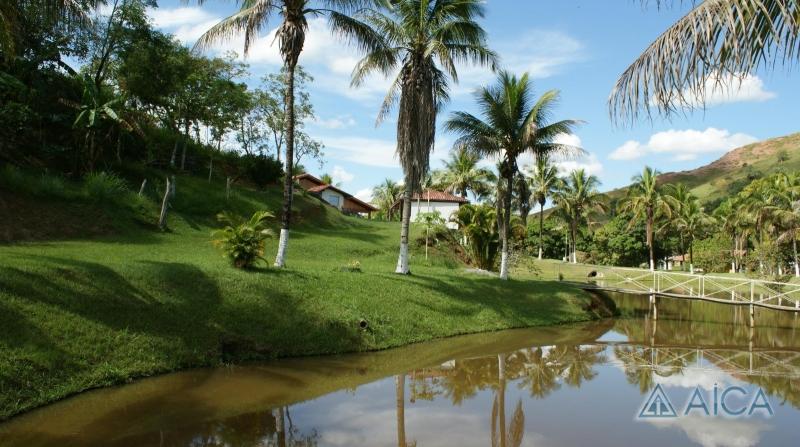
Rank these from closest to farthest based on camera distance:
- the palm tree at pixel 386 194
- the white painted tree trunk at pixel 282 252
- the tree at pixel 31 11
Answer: the tree at pixel 31 11
the white painted tree trunk at pixel 282 252
the palm tree at pixel 386 194

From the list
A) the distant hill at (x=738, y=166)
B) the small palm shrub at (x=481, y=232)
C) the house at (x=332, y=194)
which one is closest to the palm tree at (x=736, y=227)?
the small palm shrub at (x=481, y=232)

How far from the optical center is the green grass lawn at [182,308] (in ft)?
32.2

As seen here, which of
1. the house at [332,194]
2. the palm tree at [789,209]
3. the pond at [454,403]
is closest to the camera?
the pond at [454,403]

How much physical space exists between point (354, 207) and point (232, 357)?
160ft

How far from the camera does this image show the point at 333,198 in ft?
187

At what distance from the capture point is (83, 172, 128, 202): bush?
76.9 ft

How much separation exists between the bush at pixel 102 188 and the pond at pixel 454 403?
606 inches

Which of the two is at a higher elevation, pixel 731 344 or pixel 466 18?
pixel 466 18

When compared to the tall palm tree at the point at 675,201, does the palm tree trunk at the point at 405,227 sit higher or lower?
lower

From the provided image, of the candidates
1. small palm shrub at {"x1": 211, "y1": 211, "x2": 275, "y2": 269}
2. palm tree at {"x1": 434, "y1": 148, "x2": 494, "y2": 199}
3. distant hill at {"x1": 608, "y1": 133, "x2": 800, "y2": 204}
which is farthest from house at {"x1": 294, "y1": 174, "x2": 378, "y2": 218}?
distant hill at {"x1": 608, "y1": 133, "x2": 800, "y2": 204}

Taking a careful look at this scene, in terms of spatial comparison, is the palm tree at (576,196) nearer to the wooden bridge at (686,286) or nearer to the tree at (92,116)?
the wooden bridge at (686,286)

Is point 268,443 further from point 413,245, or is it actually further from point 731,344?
point 413,245

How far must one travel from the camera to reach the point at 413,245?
1283 inches

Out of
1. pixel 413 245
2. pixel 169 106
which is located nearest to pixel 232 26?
pixel 413 245
